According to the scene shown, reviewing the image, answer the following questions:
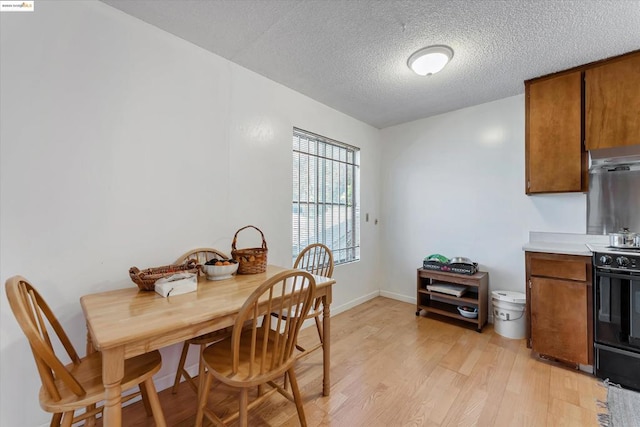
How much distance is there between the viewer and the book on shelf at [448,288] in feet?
9.19

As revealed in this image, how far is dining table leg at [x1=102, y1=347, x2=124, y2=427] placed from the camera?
36.7 inches

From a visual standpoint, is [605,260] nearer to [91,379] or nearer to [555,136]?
[555,136]

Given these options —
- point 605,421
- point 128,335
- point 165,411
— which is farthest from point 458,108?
point 165,411

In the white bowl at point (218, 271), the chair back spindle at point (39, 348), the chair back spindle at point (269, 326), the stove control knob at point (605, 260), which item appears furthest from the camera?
the stove control knob at point (605, 260)

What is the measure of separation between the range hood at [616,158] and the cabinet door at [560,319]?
1.02 meters

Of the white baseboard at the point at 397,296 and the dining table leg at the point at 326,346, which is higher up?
the dining table leg at the point at 326,346

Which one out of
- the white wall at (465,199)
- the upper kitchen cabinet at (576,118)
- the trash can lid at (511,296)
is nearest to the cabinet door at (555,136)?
the upper kitchen cabinet at (576,118)

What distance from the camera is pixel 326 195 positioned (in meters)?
3.14

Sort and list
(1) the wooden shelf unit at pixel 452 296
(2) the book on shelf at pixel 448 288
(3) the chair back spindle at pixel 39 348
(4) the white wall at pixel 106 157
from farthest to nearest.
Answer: (2) the book on shelf at pixel 448 288 < (1) the wooden shelf unit at pixel 452 296 < (4) the white wall at pixel 106 157 < (3) the chair back spindle at pixel 39 348

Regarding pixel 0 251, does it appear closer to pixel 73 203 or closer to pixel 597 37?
pixel 73 203

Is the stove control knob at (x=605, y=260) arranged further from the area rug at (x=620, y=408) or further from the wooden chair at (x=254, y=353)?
the wooden chair at (x=254, y=353)

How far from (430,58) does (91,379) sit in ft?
9.06

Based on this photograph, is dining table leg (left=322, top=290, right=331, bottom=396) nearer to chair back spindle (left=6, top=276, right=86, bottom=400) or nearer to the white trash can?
chair back spindle (left=6, top=276, right=86, bottom=400)

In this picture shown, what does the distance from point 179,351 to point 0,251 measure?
1152 mm
